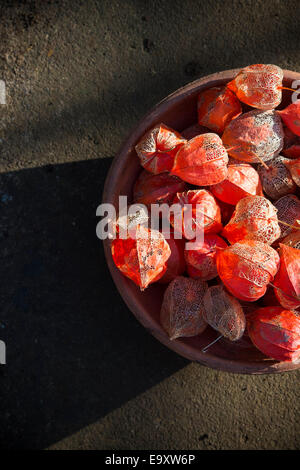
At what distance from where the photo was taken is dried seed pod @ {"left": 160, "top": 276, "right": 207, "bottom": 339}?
160 centimetres

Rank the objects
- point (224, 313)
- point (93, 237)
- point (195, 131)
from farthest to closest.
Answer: point (93, 237) → point (195, 131) → point (224, 313)

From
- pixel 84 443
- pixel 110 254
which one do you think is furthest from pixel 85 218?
pixel 84 443

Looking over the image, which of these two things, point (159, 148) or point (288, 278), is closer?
point (288, 278)

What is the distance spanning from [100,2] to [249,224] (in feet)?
5.45

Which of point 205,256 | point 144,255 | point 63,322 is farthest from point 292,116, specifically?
point 63,322

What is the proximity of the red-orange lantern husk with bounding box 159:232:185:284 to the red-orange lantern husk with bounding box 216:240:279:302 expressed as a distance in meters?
0.21

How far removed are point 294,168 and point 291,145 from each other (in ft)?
0.49

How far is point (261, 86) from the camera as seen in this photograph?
5.03 ft

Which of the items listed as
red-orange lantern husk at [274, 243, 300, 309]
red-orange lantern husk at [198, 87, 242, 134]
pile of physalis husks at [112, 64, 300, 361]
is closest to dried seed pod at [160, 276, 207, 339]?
pile of physalis husks at [112, 64, 300, 361]

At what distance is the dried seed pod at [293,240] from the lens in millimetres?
1539

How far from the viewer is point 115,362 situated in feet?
7.67

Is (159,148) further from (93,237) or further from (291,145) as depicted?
(93,237)

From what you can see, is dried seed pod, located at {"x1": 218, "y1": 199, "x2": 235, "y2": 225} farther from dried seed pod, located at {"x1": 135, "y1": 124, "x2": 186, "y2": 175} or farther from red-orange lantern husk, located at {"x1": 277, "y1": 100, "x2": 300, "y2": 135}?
red-orange lantern husk, located at {"x1": 277, "y1": 100, "x2": 300, "y2": 135}

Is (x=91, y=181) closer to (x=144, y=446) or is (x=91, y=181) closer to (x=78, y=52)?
(x=78, y=52)
